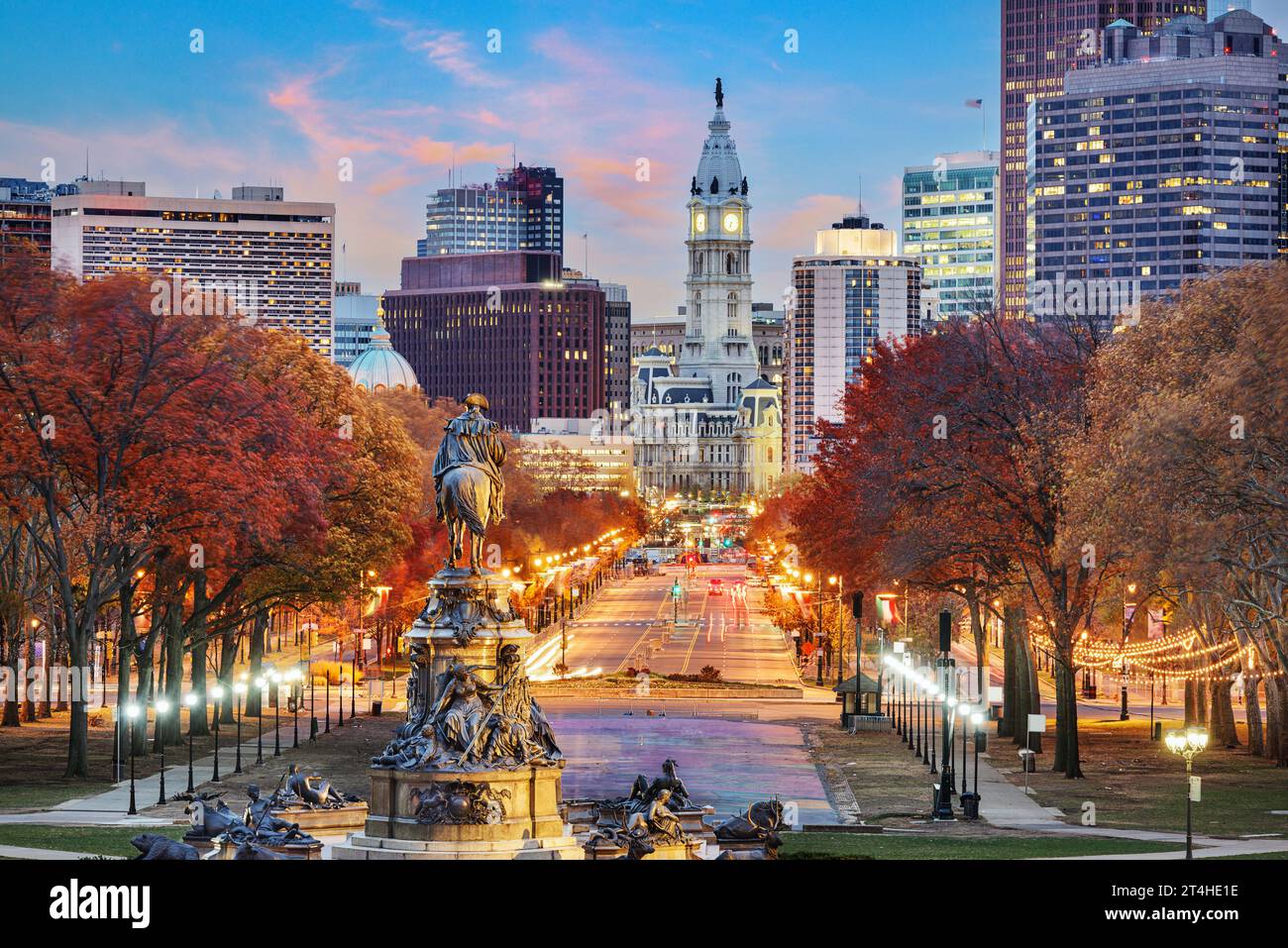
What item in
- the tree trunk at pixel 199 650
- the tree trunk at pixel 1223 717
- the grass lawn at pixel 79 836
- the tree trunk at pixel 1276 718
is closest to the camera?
the grass lawn at pixel 79 836

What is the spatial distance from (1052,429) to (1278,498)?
1374 cm

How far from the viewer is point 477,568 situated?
30.3m

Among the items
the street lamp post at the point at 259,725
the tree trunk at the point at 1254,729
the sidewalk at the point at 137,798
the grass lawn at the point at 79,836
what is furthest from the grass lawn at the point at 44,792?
the tree trunk at the point at 1254,729

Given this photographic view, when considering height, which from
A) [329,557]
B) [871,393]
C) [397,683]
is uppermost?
[871,393]

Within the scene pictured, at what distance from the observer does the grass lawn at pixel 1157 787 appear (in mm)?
44812

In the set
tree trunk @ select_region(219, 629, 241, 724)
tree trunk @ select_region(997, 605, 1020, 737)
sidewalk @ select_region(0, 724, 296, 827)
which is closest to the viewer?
sidewalk @ select_region(0, 724, 296, 827)

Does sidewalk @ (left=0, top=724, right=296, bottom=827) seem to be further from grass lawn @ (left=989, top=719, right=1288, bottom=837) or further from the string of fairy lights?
the string of fairy lights

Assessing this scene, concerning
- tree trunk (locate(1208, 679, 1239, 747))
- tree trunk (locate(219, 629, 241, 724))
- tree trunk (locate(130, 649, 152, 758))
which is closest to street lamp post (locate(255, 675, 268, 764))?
tree trunk (locate(219, 629, 241, 724))

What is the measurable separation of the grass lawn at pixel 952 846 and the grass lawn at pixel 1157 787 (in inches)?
143

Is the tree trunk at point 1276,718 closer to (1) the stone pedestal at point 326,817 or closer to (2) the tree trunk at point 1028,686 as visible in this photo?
(2) the tree trunk at point 1028,686

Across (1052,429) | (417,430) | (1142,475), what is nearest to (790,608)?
(417,430)

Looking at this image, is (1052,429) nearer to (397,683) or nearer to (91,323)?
(91,323)

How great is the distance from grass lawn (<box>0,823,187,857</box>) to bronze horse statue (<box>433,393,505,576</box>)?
846 centimetres

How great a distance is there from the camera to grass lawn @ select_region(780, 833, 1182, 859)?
36.5m
